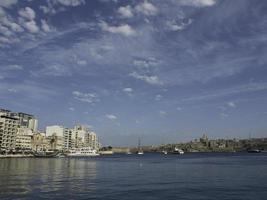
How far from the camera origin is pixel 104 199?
59125 mm

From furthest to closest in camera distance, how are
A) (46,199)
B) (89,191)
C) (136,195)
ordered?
1. (89,191)
2. (136,195)
3. (46,199)

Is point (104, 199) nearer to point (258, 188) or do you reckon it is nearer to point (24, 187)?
point (24, 187)

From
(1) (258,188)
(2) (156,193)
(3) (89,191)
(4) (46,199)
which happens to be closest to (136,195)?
(2) (156,193)

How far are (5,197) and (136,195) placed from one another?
2104cm

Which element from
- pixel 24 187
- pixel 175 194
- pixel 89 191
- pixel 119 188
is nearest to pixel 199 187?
pixel 175 194

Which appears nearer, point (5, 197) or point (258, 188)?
point (5, 197)

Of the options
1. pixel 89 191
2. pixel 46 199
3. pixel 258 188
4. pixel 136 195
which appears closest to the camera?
pixel 46 199

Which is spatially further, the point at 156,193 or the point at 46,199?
the point at 156,193

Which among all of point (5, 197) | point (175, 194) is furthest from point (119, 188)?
point (5, 197)

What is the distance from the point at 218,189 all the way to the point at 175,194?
436 inches

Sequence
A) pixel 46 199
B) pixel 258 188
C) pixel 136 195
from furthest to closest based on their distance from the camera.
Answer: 1. pixel 258 188
2. pixel 136 195
3. pixel 46 199

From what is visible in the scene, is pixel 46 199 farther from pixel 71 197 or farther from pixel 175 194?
pixel 175 194

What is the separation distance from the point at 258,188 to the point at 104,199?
31.8m

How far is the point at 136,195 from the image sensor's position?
2502 inches
